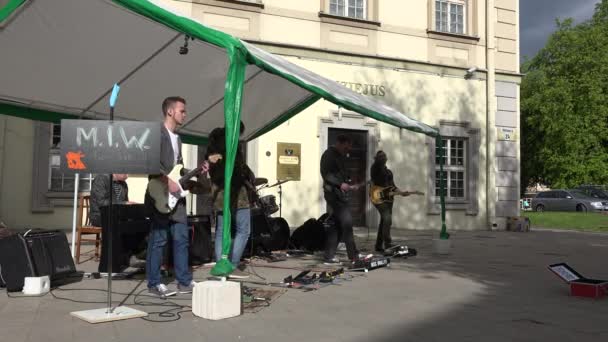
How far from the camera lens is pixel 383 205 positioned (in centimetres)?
824

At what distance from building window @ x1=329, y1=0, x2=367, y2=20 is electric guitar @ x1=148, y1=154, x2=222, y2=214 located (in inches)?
360

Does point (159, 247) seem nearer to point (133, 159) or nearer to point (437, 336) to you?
point (133, 159)

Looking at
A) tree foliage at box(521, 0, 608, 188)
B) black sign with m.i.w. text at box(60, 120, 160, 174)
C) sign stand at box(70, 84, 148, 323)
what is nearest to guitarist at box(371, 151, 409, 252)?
sign stand at box(70, 84, 148, 323)

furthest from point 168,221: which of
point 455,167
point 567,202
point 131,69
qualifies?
point 567,202

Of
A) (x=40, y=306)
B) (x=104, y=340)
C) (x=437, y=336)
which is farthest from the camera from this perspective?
(x=40, y=306)

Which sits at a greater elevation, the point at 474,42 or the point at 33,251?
the point at 474,42

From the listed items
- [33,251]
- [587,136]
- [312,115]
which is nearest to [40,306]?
[33,251]

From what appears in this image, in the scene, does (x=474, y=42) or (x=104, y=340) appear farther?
(x=474, y=42)

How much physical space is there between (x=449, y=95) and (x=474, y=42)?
1679mm

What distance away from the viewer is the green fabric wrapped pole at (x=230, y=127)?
13.6 ft

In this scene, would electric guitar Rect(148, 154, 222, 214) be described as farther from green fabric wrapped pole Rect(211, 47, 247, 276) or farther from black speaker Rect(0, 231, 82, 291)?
black speaker Rect(0, 231, 82, 291)

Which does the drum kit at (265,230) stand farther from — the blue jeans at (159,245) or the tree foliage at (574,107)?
the tree foliage at (574,107)

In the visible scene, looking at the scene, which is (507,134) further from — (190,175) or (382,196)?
(190,175)

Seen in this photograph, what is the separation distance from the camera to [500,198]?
14.0 m
